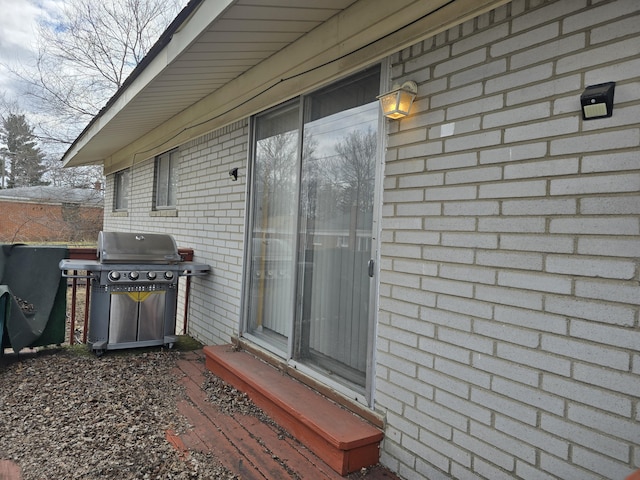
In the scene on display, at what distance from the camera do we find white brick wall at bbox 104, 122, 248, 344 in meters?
4.38

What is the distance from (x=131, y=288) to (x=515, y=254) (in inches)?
147

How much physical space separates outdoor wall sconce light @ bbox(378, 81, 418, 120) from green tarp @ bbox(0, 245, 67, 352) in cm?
381

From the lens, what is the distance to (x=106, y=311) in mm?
4270

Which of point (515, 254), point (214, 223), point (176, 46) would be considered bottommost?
point (515, 254)

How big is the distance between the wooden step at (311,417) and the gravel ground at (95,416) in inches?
8.1

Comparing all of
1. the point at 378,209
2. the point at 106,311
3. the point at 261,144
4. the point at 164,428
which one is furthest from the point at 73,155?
the point at 378,209

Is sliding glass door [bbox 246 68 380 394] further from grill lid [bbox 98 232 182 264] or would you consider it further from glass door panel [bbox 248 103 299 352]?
grill lid [bbox 98 232 182 264]

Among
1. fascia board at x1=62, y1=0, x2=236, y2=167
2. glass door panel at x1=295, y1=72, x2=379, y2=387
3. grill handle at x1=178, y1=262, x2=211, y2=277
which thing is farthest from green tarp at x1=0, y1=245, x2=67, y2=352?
glass door panel at x1=295, y1=72, x2=379, y2=387

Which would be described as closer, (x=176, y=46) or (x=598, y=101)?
(x=598, y=101)

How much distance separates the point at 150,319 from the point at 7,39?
757 inches

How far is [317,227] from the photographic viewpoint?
323 cm

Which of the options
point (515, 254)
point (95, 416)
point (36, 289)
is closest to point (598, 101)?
point (515, 254)

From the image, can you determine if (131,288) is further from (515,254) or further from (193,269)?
(515,254)

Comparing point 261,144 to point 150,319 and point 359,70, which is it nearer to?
point 359,70
